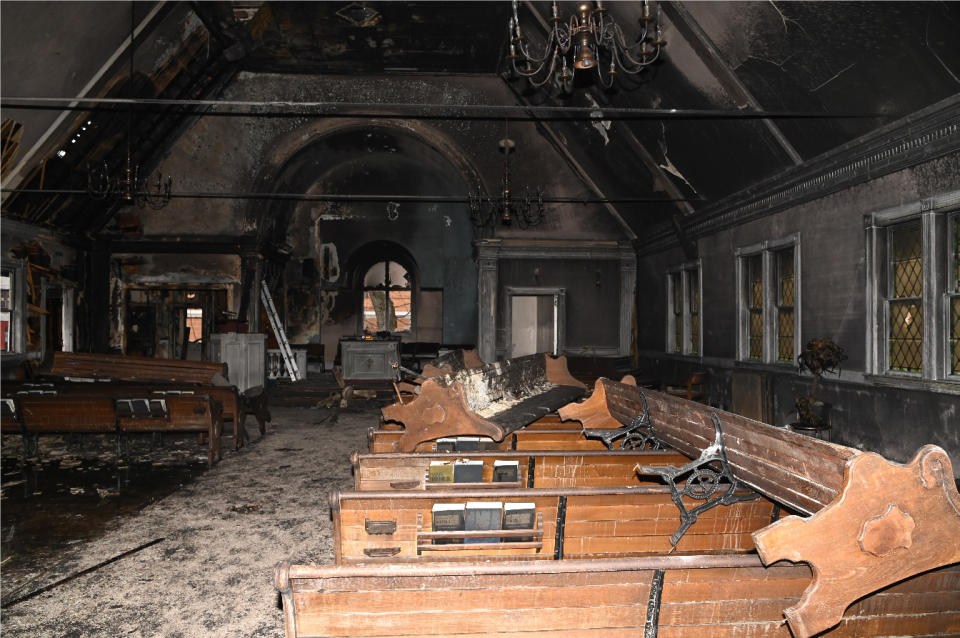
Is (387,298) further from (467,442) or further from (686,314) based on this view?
(467,442)

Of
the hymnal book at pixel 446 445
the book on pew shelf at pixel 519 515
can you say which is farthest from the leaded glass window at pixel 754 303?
the book on pew shelf at pixel 519 515

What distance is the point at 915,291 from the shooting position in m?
6.13

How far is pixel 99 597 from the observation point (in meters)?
3.77

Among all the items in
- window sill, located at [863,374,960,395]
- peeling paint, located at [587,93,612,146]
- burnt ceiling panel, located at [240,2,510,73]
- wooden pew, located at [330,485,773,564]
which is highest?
burnt ceiling panel, located at [240,2,510,73]

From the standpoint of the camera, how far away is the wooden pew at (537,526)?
10.6 ft

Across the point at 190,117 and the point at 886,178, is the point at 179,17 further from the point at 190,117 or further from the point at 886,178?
the point at 886,178

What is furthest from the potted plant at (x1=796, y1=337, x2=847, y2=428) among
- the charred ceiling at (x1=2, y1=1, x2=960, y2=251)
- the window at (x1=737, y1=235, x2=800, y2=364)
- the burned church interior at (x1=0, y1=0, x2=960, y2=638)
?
the charred ceiling at (x1=2, y1=1, x2=960, y2=251)

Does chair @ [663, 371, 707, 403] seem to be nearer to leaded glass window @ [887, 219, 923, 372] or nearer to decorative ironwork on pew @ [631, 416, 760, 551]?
leaded glass window @ [887, 219, 923, 372]

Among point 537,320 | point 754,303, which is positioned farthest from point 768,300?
point 537,320

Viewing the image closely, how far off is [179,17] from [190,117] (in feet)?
10.1

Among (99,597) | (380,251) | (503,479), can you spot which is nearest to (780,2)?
(503,479)

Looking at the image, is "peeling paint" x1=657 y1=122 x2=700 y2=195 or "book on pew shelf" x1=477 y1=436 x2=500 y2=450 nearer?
"book on pew shelf" x1=477 y1=436 x2=500 y2=450

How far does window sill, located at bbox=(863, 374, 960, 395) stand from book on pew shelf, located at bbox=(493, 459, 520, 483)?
13.9ft

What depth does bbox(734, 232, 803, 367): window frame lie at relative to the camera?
7961mm
